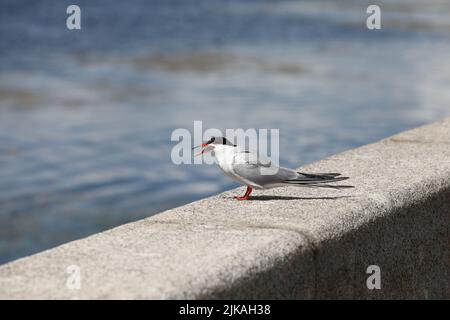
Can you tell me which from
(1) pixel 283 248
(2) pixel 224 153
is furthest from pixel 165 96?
(1) pixel 283 248

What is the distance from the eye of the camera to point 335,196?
3773 millimetres

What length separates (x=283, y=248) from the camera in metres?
3.06

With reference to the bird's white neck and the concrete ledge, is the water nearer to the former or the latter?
the bird's white neck

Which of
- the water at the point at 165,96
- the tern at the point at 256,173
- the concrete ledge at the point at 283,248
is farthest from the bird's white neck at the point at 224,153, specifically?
the water at the point at 165,96

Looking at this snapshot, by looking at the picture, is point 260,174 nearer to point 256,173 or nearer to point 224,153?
point 256,173

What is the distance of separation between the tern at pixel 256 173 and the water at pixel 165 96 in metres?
4.19

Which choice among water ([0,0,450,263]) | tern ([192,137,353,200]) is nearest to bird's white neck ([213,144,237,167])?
tern ([192,137,353,200])

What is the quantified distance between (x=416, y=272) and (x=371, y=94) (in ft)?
34.2

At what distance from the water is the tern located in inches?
165

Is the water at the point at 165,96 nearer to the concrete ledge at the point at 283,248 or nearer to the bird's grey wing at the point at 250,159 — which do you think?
the bird's grey wing at the point at 250,159

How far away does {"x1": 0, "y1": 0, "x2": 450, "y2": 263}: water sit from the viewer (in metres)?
8.98

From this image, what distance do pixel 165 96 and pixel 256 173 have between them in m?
9.93

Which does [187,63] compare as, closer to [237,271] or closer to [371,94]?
[371,94]
